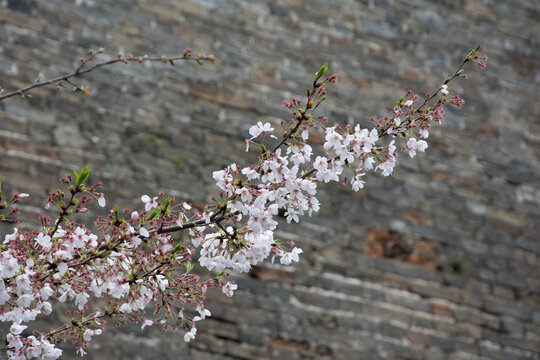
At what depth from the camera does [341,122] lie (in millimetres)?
4223

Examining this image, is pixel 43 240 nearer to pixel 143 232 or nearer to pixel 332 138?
pixel 143 232

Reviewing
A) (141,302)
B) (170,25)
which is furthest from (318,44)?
(141,302)

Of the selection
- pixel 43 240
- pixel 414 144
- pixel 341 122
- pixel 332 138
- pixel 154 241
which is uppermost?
pixel 341 122

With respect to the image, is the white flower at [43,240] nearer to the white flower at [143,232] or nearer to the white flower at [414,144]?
the white flower at [143,232]

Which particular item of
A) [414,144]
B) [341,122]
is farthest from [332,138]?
[341,122]

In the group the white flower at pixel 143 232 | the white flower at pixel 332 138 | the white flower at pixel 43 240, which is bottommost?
the white flower at pixel 43 240

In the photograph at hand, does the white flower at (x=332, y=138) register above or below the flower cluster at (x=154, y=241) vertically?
above

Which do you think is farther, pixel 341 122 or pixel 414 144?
pixel 341 122

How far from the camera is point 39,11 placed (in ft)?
11.7

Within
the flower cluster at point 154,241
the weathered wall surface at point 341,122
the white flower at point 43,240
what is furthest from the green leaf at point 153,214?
the weathered wall surface at point 341,122

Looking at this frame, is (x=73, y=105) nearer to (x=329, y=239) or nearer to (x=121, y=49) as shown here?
(x=121, y=49)

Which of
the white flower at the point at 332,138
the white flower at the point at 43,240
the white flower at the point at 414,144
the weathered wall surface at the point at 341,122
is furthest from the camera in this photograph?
the weathered wall surface at the point at 341,122

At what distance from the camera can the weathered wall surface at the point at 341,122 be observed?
11.4ft

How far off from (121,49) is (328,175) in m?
2.39
